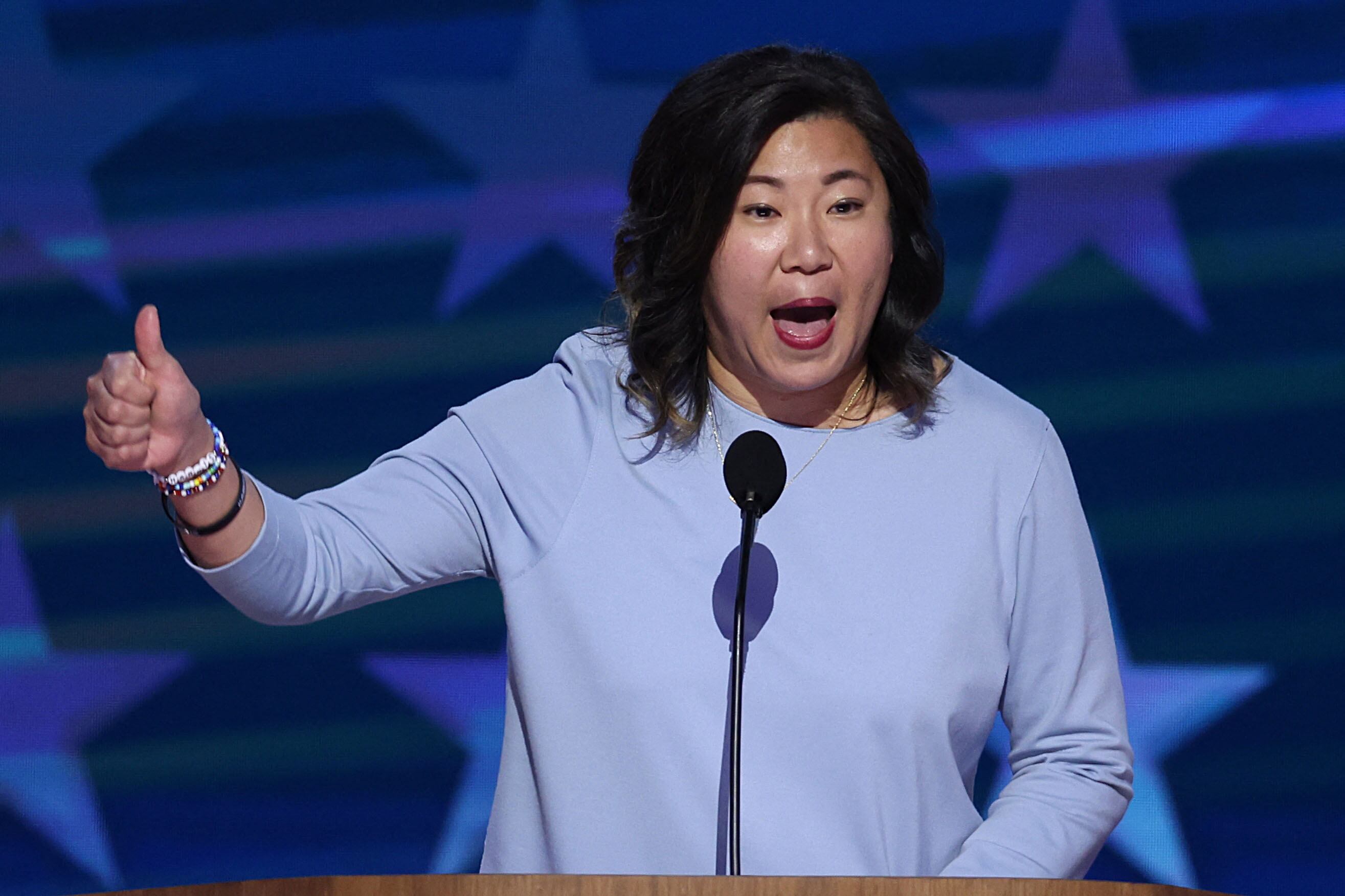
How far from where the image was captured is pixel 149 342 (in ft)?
4.28

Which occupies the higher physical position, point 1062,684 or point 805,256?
point 805,256

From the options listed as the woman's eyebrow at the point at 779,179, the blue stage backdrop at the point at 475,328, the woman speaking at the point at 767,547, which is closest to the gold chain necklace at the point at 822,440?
the woman speaking at the point at 767,547

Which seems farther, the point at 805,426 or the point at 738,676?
the point at 805,426

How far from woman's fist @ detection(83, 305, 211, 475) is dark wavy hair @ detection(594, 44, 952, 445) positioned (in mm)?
547

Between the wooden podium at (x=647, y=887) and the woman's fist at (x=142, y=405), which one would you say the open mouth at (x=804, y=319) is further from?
the wooden podium at (x=647, y=887)

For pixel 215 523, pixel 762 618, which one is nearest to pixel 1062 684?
pixel 762 618

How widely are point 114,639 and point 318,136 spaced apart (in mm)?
912

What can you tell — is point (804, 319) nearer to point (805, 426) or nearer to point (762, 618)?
point (805, 426)

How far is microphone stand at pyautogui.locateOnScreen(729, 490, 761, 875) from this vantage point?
1.30 m

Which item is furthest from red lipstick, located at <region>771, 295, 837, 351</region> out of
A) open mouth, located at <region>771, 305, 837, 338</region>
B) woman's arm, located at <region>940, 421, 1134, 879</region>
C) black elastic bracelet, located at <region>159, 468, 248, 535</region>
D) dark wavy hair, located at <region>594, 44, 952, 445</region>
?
black elastic bracelet, located at <region>159, 468, 248, 535</region>

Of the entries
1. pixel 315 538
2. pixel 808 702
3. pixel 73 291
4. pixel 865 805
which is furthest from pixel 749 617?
pixel 73 291

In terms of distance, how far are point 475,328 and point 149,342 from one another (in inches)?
55.2

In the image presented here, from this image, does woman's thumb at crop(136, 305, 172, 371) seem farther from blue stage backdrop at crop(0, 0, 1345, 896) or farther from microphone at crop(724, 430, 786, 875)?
blue stage backdrop at crop(0, 0, 1345, 896)

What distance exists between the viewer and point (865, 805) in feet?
5.10
